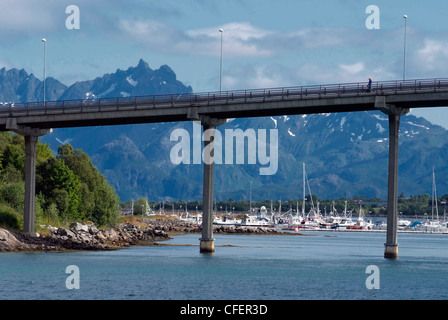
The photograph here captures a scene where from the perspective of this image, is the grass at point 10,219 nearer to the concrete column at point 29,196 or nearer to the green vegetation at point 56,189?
the green vegetation at point 56,189

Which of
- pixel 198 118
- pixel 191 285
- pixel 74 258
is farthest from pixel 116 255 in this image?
pixel 191 285

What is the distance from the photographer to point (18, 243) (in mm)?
113000

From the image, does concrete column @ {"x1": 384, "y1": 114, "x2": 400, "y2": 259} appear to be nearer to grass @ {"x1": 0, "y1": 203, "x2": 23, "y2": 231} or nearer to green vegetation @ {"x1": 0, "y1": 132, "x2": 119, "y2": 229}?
grass @ {"x1": 0, "y1": 203, "x2": 23, "y2": 231}

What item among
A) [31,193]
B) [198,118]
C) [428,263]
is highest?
[198,118]

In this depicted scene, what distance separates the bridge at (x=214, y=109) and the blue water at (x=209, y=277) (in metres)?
8.90

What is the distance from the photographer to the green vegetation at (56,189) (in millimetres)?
130625

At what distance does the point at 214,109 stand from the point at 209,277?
31150mm

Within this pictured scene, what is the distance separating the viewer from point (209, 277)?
86.1 metres

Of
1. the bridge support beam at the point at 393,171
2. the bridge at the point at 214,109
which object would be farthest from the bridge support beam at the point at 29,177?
the bridge support beam at the point at 393,171

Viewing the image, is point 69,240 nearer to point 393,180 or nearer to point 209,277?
point 209,277

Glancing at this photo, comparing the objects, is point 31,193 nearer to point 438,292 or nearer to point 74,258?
point 74,258

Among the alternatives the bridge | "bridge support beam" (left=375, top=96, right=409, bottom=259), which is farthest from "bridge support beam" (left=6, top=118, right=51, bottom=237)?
"bridge support beam" (left=375, top=96, right=409, bottom=259)
